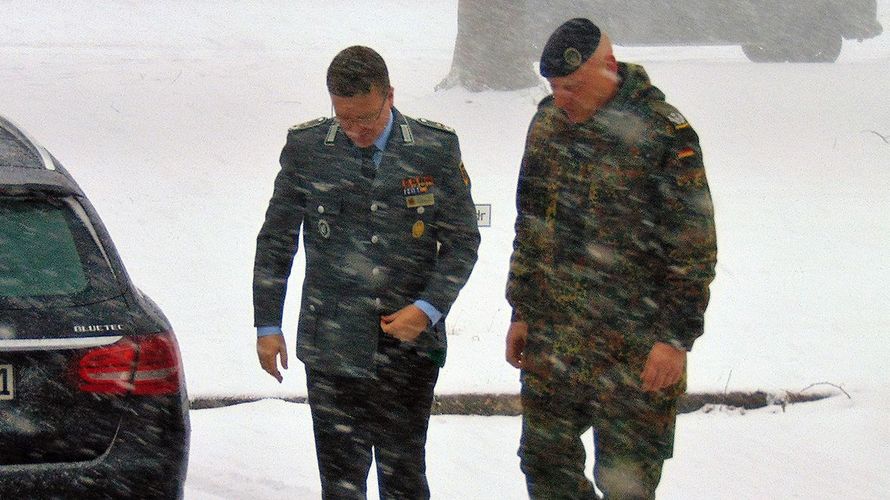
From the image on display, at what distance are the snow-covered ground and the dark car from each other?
169 centimetres

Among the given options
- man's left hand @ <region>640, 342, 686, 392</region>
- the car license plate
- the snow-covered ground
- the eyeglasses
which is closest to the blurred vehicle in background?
the snow-covered ground

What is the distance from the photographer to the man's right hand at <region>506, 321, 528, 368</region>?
154 inches

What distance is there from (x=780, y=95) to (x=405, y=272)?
497 inches

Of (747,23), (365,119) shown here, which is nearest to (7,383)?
(365,119)

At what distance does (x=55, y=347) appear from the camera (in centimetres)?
331

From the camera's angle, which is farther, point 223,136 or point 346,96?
point 223,136

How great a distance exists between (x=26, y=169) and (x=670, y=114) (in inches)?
78.0

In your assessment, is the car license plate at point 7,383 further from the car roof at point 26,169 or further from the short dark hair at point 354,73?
the short dark hair at point 354,73

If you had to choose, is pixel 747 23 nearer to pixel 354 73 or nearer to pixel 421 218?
pixel 421 218

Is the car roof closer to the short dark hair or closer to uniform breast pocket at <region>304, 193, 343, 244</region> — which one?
uniform breast pocket at <region>304, 193, 343, 244</region>

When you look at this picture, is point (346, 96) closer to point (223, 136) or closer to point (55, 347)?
point (55, 347)

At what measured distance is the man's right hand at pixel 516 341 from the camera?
3.91 metres

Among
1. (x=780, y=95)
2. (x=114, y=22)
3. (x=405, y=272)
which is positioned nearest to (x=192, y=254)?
(x=405, y=272)

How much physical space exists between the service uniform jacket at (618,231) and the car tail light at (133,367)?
115 cm
